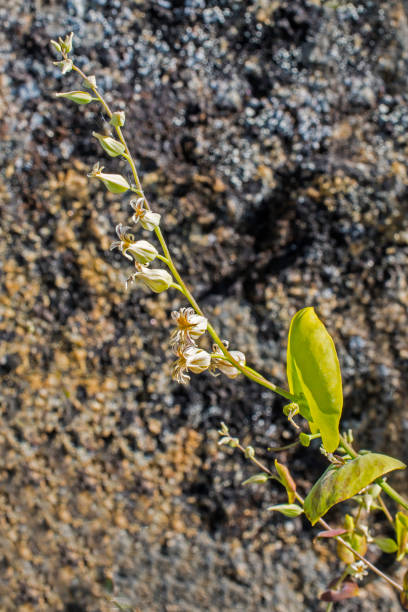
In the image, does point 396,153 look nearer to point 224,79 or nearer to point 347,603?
point 224,79

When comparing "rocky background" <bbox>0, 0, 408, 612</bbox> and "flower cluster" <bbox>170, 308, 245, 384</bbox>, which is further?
"rocky background" <bbox>0, 0, 408, 612</bbox>

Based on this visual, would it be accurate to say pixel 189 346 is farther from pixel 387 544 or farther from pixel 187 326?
pixel 387 544

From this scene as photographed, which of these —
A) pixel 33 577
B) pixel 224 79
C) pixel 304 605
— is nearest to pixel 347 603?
pixel 304 605

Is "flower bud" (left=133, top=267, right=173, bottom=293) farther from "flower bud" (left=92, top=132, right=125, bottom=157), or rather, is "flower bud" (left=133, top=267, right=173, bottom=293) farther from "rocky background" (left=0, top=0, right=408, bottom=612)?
"rocky background" (left=0, top=0, right=408, bottom=612)

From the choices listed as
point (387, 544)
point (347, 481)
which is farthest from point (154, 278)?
point (387, 544)

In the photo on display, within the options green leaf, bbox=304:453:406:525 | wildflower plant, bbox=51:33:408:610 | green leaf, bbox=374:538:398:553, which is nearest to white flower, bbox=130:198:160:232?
wildflower plant, bbox=51:33:408:610

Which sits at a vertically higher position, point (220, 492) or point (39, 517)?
point (220, 492)
